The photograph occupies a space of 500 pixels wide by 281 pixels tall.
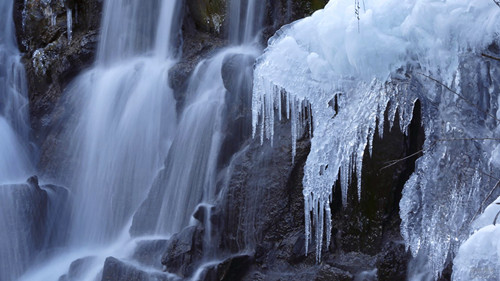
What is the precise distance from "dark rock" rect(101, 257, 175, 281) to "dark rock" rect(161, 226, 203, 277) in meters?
0.10

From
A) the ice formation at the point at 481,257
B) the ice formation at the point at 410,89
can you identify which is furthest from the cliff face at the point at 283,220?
the ice formation at the point at 481,257

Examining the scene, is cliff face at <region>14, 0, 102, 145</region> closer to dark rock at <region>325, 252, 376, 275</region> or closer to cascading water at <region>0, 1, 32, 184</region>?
cascading water at <region>0, 1, 32, 184</region>

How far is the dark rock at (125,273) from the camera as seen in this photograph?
6473mm

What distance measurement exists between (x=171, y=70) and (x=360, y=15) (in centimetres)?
378

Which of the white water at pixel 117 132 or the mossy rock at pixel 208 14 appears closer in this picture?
the white water at pixel 117 132

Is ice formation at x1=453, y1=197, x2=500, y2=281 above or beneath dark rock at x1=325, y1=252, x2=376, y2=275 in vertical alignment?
above

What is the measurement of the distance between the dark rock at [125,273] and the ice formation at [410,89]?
1.59m

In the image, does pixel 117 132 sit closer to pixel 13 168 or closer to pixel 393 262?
pixel 13 168

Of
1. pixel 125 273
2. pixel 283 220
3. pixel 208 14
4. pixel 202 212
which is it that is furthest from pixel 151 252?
pixel 208 14

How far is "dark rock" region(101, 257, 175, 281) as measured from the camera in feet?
21.2

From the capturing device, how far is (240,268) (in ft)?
21.1

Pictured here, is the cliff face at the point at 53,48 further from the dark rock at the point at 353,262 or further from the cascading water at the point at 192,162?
the dark rock at the point at 353,262

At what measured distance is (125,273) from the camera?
660cm

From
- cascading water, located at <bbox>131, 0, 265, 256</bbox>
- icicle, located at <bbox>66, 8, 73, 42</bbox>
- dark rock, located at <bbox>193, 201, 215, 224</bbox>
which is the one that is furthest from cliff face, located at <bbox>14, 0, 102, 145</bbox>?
dark rock, located at <bbox>193, 201, 215, 224</bbox>
